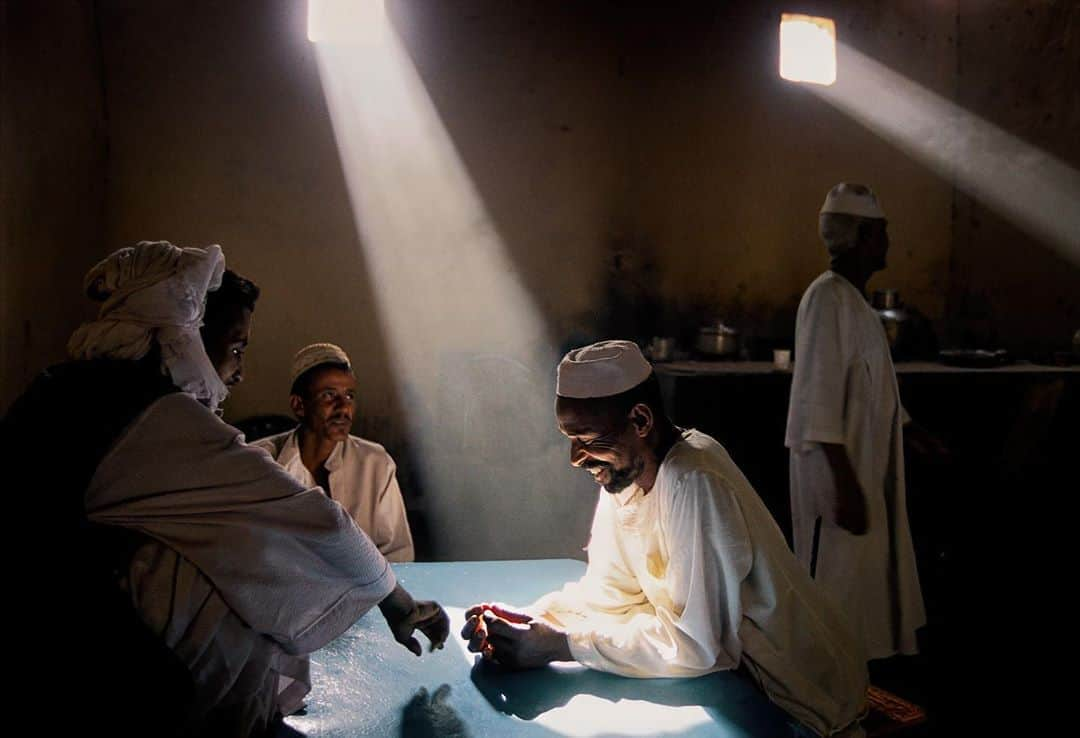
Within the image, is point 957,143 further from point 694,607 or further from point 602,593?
point 694,607

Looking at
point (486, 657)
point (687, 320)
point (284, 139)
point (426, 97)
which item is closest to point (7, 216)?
point (284, 139)

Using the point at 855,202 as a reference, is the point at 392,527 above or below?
below

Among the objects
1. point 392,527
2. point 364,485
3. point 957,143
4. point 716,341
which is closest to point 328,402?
point 364,485

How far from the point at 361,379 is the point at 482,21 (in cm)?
229

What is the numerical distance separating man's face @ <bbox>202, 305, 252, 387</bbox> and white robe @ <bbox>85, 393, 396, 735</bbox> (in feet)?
1.20

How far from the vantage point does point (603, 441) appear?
2168 millimetres

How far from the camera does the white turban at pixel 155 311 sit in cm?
193

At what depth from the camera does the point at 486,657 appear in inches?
81.0

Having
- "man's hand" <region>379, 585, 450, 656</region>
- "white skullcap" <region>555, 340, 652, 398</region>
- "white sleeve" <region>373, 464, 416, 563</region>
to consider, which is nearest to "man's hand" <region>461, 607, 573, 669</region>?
"man's hand" <region>379, 585, 450, 656</region>

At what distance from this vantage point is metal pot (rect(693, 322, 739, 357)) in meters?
5.23

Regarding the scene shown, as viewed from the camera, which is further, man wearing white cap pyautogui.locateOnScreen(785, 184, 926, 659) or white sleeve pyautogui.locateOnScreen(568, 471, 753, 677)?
man wearing white cap pyautogui.locateOnScreen(785, 184, 926, 659)

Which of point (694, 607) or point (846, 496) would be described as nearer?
point (694, 607)

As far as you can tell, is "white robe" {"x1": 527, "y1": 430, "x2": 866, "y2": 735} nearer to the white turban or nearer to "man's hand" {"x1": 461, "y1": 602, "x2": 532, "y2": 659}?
"man's hand" {"x1": 461, "y1": 602, "x2": 532, "y2": 659}

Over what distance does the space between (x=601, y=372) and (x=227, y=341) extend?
989 millimetres
